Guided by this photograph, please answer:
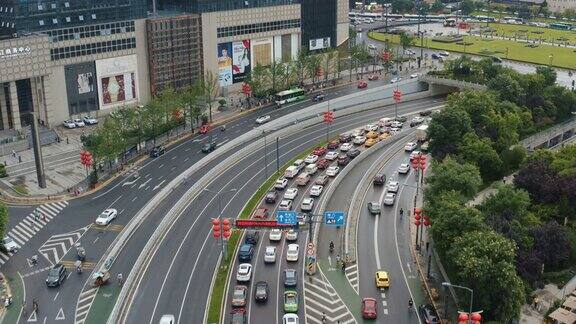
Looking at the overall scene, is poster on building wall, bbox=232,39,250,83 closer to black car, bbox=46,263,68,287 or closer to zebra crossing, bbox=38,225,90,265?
zebra crossing, bbox=38,225,90,265

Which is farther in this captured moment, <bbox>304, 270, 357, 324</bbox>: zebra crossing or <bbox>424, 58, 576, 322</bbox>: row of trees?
<bbox>304, 270, 357, 324</bbox>: zebra crossing

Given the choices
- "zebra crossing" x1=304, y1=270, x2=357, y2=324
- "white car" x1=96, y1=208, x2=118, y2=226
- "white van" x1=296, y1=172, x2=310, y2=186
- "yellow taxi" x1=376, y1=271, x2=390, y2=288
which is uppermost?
"white van" x1=296, y1=172, x2=310, y2=186

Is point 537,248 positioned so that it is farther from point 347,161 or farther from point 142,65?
point 142,65

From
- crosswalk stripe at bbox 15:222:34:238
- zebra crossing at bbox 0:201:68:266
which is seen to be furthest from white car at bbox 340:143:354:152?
crosswalk stripe at bbox 15:222:34:238

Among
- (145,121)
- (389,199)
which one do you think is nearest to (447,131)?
(389,199)

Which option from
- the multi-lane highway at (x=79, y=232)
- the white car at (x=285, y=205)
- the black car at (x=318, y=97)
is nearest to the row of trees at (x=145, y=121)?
the multi-lane highway at (x=79, y=232)

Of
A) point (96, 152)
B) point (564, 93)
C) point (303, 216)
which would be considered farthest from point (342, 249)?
point (564, 93)

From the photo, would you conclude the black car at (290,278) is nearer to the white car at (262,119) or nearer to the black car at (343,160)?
the black car at (343,160)

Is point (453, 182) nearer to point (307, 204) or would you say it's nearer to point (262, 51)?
point (307, 204)
